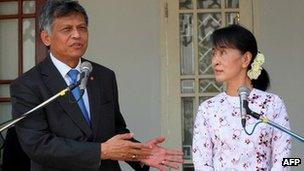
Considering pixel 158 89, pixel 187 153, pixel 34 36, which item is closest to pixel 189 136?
pixel 187 153

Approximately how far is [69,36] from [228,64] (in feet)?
2.47

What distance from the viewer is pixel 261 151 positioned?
107 inches

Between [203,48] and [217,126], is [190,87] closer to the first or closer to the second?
[203,48]

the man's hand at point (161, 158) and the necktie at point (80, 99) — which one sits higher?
the necktie at point (80, 99)

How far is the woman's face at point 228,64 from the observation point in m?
2.86

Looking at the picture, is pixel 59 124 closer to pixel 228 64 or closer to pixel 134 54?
pixel 228 64

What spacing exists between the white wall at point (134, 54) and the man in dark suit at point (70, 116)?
219 cm

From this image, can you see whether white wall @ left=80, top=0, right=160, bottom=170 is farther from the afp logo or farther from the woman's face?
the afp logo

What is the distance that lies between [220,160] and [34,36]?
303 centimetres

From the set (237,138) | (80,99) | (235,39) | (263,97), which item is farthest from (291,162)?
(80,99)

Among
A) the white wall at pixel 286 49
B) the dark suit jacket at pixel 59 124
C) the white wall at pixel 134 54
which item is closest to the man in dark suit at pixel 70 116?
the dark suit jacket at pixel 59 124

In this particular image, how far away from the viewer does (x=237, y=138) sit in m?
2.74

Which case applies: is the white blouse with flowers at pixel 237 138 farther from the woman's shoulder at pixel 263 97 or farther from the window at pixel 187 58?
the window at pixel 187 58

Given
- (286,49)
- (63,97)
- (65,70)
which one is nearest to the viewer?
(63,97)
